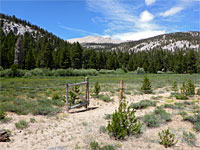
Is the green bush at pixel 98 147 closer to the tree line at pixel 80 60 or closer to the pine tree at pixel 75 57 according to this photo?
the tree line at pixel 80 60

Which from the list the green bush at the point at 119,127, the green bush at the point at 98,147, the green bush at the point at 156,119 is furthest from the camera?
the green bush at the point at 156,119

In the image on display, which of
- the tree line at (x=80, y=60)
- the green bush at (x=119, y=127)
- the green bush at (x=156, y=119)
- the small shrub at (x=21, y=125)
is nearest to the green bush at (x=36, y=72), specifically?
the tree line at (x=80, y=60)

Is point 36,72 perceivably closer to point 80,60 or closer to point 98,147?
point 80,60

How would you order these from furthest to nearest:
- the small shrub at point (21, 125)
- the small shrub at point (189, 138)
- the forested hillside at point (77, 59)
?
the forested hillside at point (77, 59) → the small shrub at point (21, 125) → the small shrub at point (189, 138)

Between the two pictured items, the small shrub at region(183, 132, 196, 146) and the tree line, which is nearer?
the small shrub at region(183, 132, 196, 146)

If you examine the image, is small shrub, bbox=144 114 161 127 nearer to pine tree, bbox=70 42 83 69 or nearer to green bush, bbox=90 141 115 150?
green bush, bbox=90 141 115 150

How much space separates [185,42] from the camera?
191 m

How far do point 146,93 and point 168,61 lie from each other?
8146 centimetres

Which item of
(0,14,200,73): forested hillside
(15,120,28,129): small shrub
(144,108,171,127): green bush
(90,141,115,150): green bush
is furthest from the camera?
(0,14,200,73): forested hillside

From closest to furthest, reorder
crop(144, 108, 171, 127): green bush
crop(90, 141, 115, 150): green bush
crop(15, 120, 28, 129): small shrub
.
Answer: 1. crop(90, 141, 115, 150): green bush
2. crop(15, 120, 28, 129): small shrub
3. crop(144, 108, 171, 127): green bush

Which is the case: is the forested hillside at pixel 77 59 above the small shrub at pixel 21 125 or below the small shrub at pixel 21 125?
above

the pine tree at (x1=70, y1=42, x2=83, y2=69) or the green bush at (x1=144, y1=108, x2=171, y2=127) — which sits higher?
the pine tree at (x1=70, y1=42, x2=83, y2=69)

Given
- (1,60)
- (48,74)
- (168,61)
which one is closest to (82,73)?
(48,74)

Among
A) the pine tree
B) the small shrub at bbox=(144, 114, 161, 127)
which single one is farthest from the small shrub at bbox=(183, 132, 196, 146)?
the pine tree
